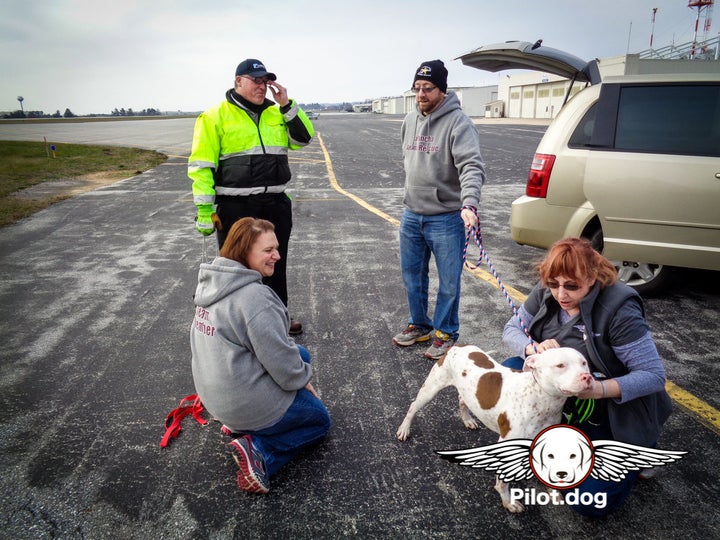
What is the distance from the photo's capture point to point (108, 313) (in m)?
4.54

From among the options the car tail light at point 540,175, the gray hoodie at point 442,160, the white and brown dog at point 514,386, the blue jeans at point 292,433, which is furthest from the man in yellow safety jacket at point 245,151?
the car tail light at point 540,175

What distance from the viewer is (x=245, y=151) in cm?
360

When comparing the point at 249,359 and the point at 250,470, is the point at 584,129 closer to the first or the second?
the point at 249,359

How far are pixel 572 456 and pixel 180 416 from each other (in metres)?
2.20

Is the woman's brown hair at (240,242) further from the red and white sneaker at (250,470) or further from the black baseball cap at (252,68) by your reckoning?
the black baseball cap at (252,68)

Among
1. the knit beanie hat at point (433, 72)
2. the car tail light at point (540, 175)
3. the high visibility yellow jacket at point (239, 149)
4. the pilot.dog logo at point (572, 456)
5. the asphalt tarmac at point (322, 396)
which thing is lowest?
the asphalt tarmac at point (322, 396)

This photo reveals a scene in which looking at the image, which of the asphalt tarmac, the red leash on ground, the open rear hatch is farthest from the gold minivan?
the red leash on ground

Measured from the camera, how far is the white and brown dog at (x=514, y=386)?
1.92 meters

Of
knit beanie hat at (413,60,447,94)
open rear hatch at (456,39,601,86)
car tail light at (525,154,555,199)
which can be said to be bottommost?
car tail light at (525,154,555,199)

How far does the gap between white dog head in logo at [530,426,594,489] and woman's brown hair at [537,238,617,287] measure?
66 cm

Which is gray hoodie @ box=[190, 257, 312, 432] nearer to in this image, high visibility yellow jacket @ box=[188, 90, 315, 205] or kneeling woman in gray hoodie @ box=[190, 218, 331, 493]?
kneeling woman in gray hoodie @ box=[190, 218, 331, 493]

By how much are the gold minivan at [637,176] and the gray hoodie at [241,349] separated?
3.24 meters

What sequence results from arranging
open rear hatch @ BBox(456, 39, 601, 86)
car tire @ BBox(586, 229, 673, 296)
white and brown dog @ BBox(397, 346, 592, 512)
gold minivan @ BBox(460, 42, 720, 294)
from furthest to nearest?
open rear hatch @ BBox(456, 39, 601, 86) < car tire @ BBox(586, 229, 673, 296) < gold minivan @ BBox(460, 42, 720, 294) < white and brown dog @ BBox(397, 346, 592, 512)

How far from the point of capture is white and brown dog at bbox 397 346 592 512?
75.7 inches
